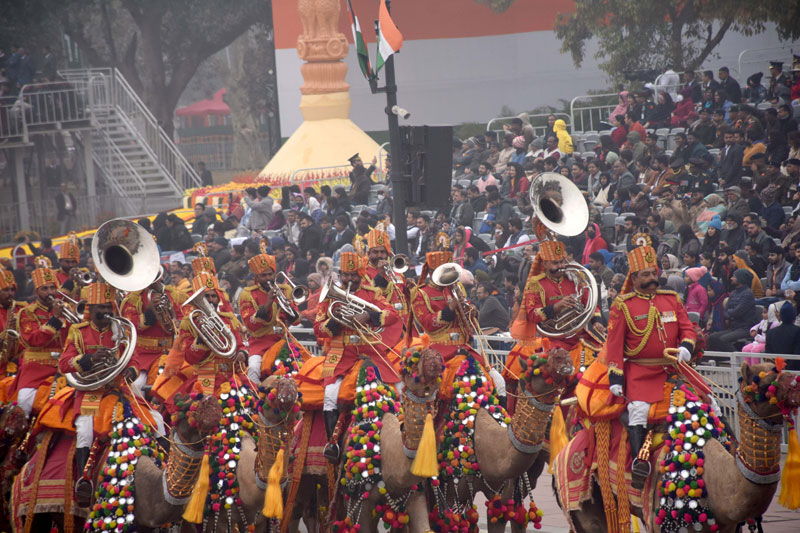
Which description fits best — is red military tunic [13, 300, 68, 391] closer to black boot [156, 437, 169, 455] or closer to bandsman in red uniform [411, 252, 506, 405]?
black boot [156, 437, 169, 455]

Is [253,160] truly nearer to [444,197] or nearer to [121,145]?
[121,145]

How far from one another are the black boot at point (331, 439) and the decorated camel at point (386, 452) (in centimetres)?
15

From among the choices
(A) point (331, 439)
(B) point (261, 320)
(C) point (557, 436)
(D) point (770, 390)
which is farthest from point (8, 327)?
(D) point (770, 390)

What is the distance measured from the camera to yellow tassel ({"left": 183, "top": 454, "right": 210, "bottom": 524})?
34.3ft

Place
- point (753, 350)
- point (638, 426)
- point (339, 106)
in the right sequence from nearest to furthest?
point (638, 426) < point (753, 350) < point (339, 106)

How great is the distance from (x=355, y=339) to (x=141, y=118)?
28828 mm

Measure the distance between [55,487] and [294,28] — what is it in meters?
23.4

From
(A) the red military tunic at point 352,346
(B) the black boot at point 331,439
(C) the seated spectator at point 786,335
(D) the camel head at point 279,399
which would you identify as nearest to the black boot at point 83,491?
(D) the camel head at point 279,399

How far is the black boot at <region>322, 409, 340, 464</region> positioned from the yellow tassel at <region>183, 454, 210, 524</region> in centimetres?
146

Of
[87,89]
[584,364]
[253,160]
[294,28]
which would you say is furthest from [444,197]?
[253,160]

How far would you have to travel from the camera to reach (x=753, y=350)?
1510 cm

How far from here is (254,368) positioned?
14453 mm

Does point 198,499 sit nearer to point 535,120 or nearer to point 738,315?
point 738,315

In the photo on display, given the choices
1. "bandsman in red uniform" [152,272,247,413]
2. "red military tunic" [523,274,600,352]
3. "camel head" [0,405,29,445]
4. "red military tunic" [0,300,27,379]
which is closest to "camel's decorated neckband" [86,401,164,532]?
"camel head" [0,405,29,445]
